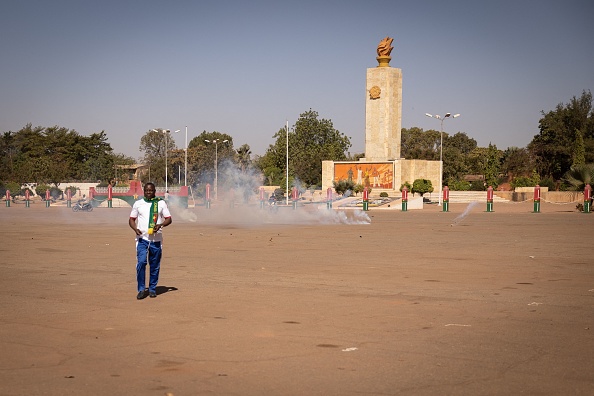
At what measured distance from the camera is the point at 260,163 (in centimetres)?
11819

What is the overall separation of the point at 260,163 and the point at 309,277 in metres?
105

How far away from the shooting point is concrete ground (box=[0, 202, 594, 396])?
6.70 m

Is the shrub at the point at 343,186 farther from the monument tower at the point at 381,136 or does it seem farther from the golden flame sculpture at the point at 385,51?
the golden flame sculpture at the point at 385,51

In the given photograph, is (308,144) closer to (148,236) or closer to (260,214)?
(260,214)

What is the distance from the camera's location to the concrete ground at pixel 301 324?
6695mm

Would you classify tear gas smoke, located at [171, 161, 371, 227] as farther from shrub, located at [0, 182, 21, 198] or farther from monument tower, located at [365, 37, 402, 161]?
shrub, located at [0, 182, 21, 198]

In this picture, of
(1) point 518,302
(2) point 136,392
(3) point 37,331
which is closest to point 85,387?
(2) point 136,392

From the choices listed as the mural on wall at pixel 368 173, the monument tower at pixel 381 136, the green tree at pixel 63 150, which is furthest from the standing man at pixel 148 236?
the green tree at pixel 63 150

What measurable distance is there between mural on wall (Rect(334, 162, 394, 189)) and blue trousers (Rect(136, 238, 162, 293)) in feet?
216

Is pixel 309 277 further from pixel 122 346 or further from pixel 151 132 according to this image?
pixel 151 132

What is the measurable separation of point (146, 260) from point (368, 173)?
6689 centimetres

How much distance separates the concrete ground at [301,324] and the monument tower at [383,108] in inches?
2398

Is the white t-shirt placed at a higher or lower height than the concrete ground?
higher

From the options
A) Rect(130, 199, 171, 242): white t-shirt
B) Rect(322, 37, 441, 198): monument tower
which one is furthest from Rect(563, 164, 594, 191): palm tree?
Rect(130, 199, 171, 242): white t-shirt
